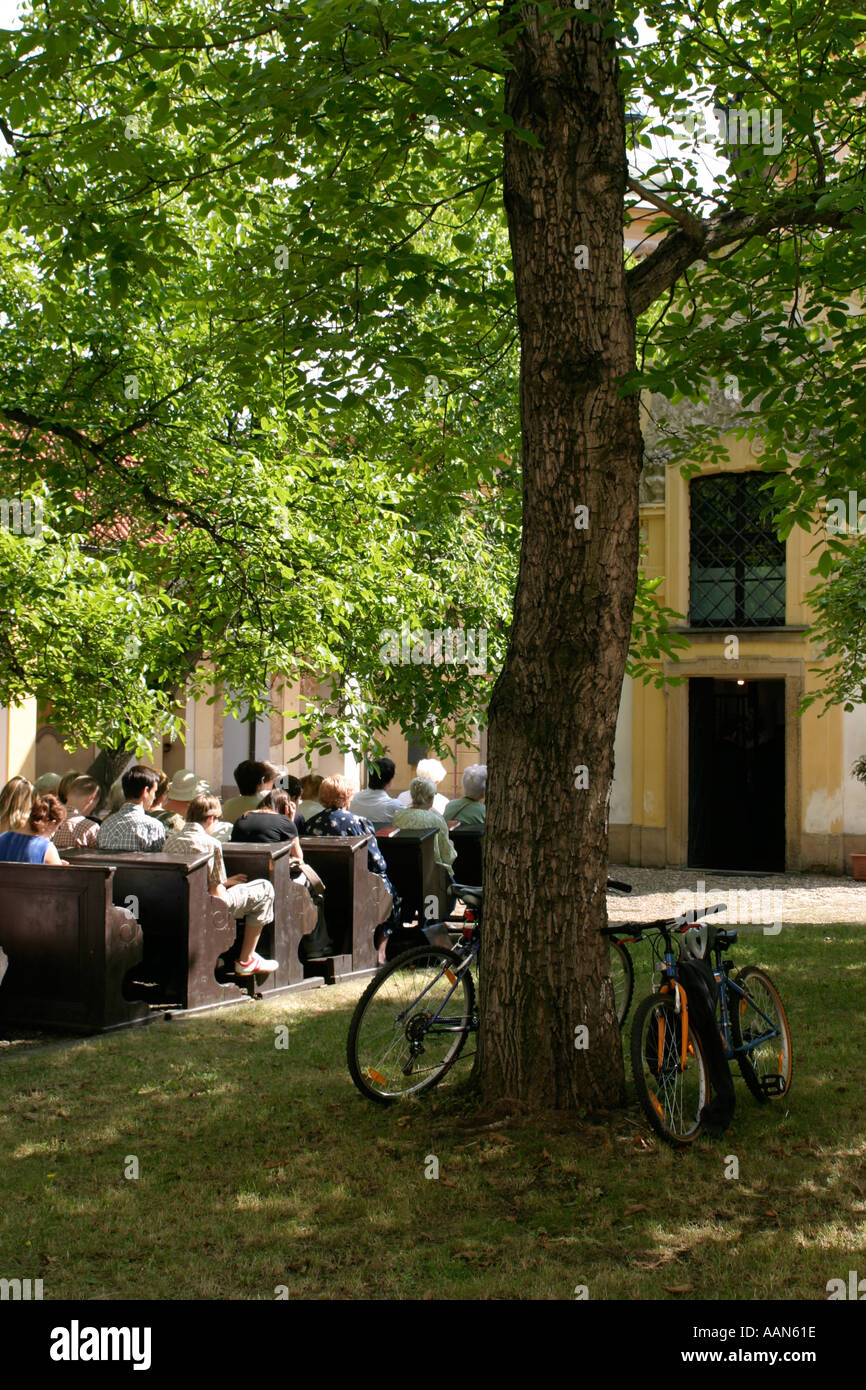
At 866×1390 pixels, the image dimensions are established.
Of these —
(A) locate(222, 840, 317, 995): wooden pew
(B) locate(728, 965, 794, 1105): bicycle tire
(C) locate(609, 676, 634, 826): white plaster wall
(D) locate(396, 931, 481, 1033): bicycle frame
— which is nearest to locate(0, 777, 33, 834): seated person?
(A) locate(222, 840, 317, 995): wooden pew

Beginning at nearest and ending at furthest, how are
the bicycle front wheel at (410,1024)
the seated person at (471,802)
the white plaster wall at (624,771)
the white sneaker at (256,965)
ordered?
the bicycle front wheel at (410,1024), the white sneaker at (256,965), the seated person at (471,802), the white plaster wall at (624,771)

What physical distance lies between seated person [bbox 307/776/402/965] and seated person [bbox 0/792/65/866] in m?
2.80

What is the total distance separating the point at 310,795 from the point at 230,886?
119 inches

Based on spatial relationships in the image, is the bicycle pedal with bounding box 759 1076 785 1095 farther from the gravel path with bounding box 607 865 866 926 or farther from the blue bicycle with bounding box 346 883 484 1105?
the gravel path with bounding box 607 865 866 926

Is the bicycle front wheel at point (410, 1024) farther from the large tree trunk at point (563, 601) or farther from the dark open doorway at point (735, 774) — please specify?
the dark open doorway at point (735, 774)

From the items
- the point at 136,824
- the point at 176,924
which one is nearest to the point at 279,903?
the point at 176,924

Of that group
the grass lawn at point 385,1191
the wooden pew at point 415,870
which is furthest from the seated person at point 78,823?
the grass lawn at point 385,1191

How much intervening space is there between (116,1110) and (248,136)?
483cm

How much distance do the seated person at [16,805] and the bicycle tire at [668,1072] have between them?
4.68 m

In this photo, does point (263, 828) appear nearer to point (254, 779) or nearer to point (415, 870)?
point (254, 779)

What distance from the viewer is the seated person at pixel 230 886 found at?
9.14 metres

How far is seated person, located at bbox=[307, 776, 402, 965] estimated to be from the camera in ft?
36.2

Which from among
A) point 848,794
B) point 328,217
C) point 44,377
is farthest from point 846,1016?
point 848,794

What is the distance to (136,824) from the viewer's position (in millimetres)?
9664
